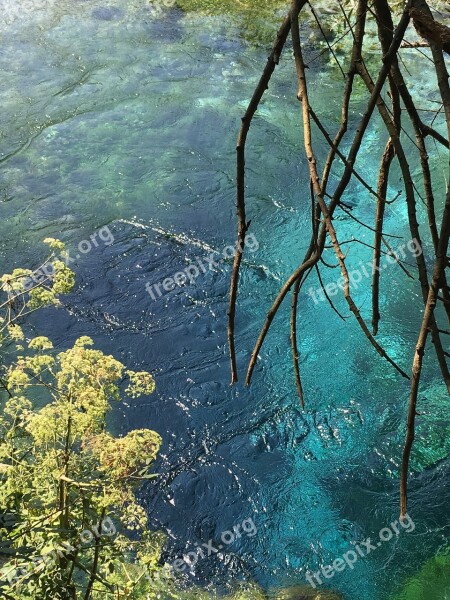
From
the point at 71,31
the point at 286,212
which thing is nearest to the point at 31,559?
the point at 286,212

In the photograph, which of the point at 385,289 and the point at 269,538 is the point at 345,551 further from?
the point at 385,289

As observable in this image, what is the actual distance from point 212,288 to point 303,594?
8.55 feet

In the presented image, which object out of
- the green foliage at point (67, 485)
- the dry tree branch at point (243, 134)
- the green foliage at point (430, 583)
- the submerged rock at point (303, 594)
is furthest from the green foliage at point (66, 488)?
the green foliage at point (430, 583)

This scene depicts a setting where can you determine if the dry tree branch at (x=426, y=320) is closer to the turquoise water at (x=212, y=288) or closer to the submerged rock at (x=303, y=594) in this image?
the submerged rock at (x=303, y=594)

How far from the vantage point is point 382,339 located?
5578mm

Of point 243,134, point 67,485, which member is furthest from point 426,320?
point 67,485

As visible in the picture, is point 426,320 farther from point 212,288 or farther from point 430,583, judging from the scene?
point 212,288

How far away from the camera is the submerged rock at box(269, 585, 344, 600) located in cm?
414

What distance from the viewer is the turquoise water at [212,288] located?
181 inches

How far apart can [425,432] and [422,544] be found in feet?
2.74

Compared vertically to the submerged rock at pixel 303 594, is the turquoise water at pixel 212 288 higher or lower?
higher

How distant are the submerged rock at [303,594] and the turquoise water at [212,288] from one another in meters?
0.06

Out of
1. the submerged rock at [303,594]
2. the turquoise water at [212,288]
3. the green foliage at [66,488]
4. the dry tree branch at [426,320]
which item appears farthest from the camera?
the turquoise water at [212,288]

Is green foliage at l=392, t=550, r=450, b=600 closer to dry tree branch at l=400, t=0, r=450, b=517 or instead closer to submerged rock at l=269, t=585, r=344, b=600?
submerged rock at l=269, t=585, r=344, b=600
